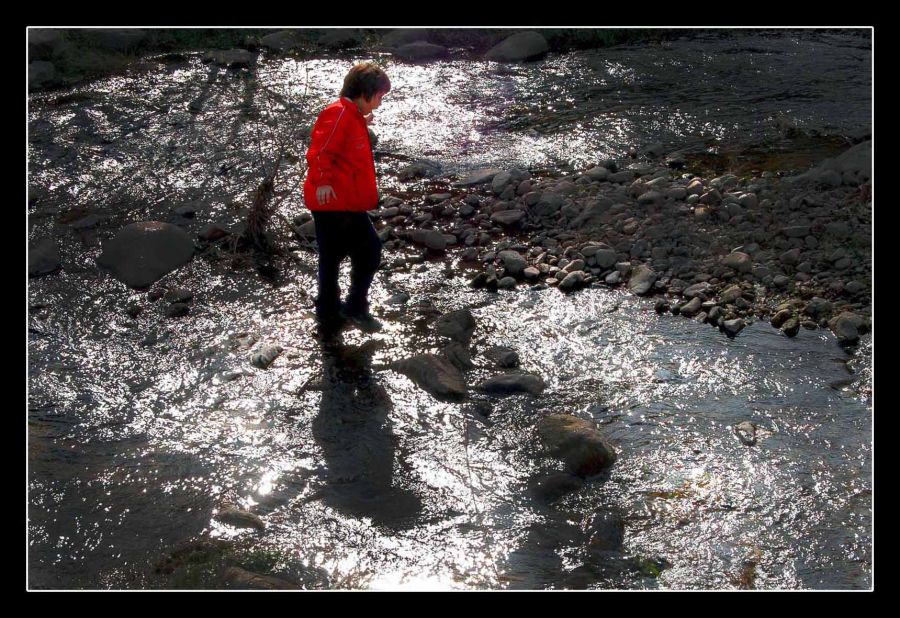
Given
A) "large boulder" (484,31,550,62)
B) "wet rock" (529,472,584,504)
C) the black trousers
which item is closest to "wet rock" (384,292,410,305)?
the black trousers

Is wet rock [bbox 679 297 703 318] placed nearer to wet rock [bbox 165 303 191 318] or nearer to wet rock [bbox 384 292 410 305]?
wet rock [bbox 384 292 410 305]

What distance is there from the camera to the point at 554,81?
10344 mm

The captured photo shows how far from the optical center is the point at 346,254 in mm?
5082

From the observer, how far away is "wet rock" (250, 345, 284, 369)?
495 centimetres

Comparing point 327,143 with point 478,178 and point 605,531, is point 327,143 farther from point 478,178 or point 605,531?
point 478,178

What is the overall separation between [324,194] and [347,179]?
164 mm

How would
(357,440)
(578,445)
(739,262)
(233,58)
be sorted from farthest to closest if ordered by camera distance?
1. (233,58)
2. (739,262)
3. (357,440)
4. (578,445)

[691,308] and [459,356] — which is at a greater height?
[691,308]

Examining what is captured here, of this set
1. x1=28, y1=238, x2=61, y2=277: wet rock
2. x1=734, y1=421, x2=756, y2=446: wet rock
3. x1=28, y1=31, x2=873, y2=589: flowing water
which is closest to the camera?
x1=28, y1=31, x2=873, y2=589: flowing water

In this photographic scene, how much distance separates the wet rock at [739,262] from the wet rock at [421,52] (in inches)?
269

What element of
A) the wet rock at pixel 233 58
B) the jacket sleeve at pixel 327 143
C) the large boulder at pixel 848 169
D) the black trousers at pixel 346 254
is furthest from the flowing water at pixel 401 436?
the wet rock at pixel 233 58

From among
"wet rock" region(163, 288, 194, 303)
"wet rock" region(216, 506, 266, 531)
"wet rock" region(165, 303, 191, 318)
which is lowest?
"wet rock" region(216, 506, 266, 531)

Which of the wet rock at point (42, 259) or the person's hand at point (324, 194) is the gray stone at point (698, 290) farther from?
the wet rock at point (42, 259)

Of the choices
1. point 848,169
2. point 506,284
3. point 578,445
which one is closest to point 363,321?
point 506,284
